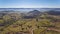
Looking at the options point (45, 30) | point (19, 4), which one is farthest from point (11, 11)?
point (45, 30)

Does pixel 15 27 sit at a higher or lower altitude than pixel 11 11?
lower

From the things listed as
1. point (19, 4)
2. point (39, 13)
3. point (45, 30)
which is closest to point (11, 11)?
point (19, 4)

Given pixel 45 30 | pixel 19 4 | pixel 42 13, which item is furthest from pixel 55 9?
pixel 19 4

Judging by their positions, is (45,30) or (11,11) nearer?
(45,30)

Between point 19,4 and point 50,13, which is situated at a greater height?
point 19,4

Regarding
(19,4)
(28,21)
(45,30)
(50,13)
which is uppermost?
(19,4)

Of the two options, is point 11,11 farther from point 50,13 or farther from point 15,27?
point 50,13

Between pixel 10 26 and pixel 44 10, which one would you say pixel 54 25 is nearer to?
pixel 44 10
